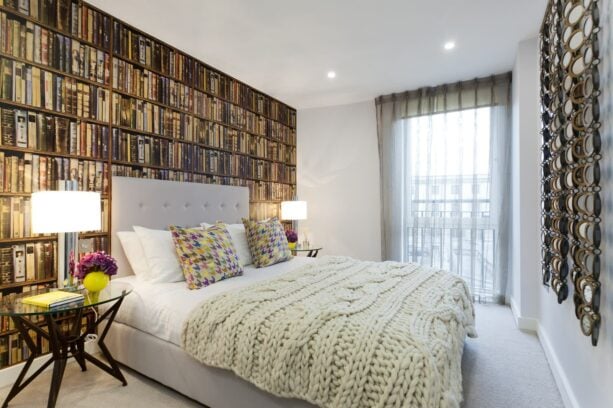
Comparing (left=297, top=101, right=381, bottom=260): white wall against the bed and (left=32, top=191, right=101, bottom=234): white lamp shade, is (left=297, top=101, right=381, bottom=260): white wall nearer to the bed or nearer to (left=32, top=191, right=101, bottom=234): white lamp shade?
the bed

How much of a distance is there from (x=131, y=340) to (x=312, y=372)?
142 cm

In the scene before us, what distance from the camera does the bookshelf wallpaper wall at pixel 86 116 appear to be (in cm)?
202

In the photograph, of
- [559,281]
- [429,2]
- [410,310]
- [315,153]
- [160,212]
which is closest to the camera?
[410,310]

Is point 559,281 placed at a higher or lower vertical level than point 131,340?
higher

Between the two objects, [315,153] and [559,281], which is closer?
[559,281]

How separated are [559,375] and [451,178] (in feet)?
7.64

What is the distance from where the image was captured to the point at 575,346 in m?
1.74

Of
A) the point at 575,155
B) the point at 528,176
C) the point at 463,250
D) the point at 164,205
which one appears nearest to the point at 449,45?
the point at 528,176

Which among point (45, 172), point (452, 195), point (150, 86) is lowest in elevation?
point (452, 195)

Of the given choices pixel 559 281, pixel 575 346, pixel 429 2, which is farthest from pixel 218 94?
pixel 575 346

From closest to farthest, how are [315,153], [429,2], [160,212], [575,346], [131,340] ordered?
[575,346] → [131,340] → [429,2] → [160,212] → [315,153]

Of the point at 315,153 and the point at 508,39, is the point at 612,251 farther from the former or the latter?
the point at 315,153

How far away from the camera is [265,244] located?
9.84ft

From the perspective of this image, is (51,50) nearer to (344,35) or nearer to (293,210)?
(344,35)
